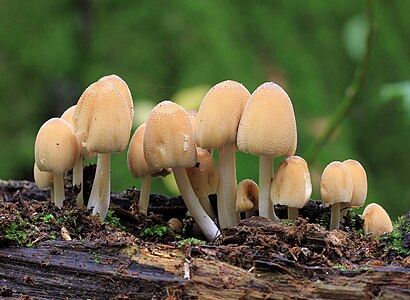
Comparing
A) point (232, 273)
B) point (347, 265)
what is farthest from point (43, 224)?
point (347, 265)

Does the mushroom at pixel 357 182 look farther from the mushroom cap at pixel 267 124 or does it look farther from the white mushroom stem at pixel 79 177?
the white mushroom stem at pixel 79 177

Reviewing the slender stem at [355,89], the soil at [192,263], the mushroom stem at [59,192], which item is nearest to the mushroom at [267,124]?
the soil at [192,263]

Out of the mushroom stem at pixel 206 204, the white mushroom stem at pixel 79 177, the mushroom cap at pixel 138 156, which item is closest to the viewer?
the mushroom cap at pixel 138 156

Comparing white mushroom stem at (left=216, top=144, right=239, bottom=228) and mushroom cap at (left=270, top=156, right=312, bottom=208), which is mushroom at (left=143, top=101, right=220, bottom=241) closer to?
white mushroom stem at (left=216, top=144, right=239, bottom=228)

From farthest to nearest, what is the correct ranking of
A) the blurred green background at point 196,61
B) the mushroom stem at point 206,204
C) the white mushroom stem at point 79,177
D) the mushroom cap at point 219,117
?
the blurred green background at point 196,61
the mushroom stem at point 206,204
the white mushroom stem at point 79,177
the mushroom cap at point 219,117

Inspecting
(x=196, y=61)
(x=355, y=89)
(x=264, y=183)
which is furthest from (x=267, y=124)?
(x=196, y=61)

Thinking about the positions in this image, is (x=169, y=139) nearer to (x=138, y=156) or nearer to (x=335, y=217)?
(x=138, y=156)

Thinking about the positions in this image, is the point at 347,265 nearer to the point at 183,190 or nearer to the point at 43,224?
the point at 183,190
